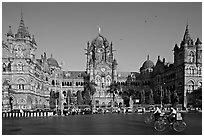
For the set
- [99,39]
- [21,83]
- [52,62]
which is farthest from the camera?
[52,62]

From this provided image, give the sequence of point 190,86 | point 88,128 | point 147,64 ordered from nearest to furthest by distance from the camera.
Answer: point 88,128 < point 190,86 < point 147,64

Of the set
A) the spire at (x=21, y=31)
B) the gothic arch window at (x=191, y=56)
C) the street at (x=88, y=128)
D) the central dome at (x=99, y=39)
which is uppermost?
the central dome at (x=99, y=39)

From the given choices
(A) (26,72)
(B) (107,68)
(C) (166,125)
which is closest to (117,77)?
(B) (107,68)

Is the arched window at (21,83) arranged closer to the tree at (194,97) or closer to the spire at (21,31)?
the spire at (21,31)

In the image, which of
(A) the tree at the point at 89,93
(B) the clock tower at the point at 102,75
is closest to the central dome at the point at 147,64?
(B) the clock tower at the point at 102,75

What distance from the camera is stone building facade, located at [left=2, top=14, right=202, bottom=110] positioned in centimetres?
6944

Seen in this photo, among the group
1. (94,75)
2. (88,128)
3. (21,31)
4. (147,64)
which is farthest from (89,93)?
(88,128)

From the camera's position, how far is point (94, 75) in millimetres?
→ 101188

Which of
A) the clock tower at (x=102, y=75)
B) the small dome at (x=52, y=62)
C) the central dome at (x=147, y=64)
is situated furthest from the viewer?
the central dome at (x=147, y=64)

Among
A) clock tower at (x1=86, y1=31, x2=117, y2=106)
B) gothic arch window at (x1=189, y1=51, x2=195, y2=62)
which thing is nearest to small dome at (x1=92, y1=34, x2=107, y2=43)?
clock tower at (x1=86, y1=31, x2=117, y2=106)

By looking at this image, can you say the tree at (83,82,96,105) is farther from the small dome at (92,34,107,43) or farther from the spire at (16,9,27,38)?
the spire at (16,9,27,38)

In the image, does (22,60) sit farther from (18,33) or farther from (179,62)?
(179,62)

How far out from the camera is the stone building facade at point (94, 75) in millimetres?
69438

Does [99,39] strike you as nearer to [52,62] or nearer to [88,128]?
[52,62]
